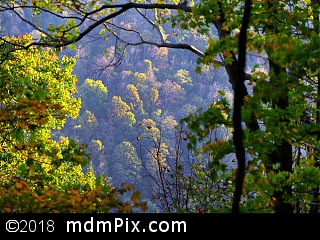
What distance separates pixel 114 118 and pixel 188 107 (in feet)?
43.9

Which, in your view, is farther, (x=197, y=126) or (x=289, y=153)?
(x=289, y=153)

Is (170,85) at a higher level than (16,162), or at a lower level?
higher

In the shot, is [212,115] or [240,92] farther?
[212,115]

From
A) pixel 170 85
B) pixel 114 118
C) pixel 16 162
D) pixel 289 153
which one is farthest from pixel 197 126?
pixel 170 85

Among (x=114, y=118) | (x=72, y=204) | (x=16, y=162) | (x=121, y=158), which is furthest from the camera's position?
(x=114, y=118)

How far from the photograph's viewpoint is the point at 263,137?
5.42 metres

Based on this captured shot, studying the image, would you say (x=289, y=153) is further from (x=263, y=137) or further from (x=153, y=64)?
(x=153, y=64)

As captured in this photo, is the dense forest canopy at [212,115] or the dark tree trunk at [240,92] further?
the dense forest canopy at [212,115]

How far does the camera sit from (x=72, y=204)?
4660mm

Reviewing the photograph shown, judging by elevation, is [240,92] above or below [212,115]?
below

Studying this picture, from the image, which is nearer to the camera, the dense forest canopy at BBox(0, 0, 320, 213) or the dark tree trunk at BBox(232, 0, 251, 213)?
the dark tree trunk at BBox(232, 0, 251, 213)

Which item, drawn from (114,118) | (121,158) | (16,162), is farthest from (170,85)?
(16,162)
